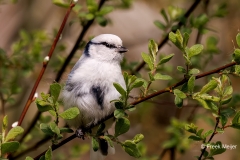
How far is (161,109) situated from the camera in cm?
496

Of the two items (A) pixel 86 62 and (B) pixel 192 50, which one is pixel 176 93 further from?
(A) pixel 86 62

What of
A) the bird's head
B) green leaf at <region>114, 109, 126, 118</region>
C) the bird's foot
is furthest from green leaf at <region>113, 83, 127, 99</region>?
the bird's head

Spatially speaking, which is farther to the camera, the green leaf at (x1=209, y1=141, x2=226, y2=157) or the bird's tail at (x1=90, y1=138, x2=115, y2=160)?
the bird's tail at (x1=90, y1=138, x2=115, y2=160)

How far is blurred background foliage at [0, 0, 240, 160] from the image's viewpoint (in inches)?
94.5

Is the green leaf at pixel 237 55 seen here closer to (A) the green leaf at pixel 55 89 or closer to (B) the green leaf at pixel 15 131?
(A) the green leaf at pixel 55 89

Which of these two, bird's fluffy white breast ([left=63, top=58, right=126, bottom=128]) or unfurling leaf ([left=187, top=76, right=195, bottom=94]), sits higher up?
unfurling leaf ([left=187, top=76, right=195, bottom=94])

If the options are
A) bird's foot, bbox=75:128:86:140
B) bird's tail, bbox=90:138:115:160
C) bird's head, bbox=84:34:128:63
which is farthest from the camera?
bird's tail, bbox=90:138:115:160

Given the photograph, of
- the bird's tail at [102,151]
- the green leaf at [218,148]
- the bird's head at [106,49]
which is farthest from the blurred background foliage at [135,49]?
the green leaf at [218,148]

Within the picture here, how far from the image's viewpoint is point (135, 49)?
17.8ft

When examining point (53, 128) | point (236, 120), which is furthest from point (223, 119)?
point (53, 128)

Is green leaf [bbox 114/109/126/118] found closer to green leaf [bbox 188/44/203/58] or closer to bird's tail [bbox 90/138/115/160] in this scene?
green leaf [bbox 188/44/203/58]

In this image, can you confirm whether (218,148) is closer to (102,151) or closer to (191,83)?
(191,83)

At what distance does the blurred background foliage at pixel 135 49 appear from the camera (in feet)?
7.88

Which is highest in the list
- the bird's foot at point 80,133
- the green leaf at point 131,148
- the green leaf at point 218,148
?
the green leaf at point 131,148
